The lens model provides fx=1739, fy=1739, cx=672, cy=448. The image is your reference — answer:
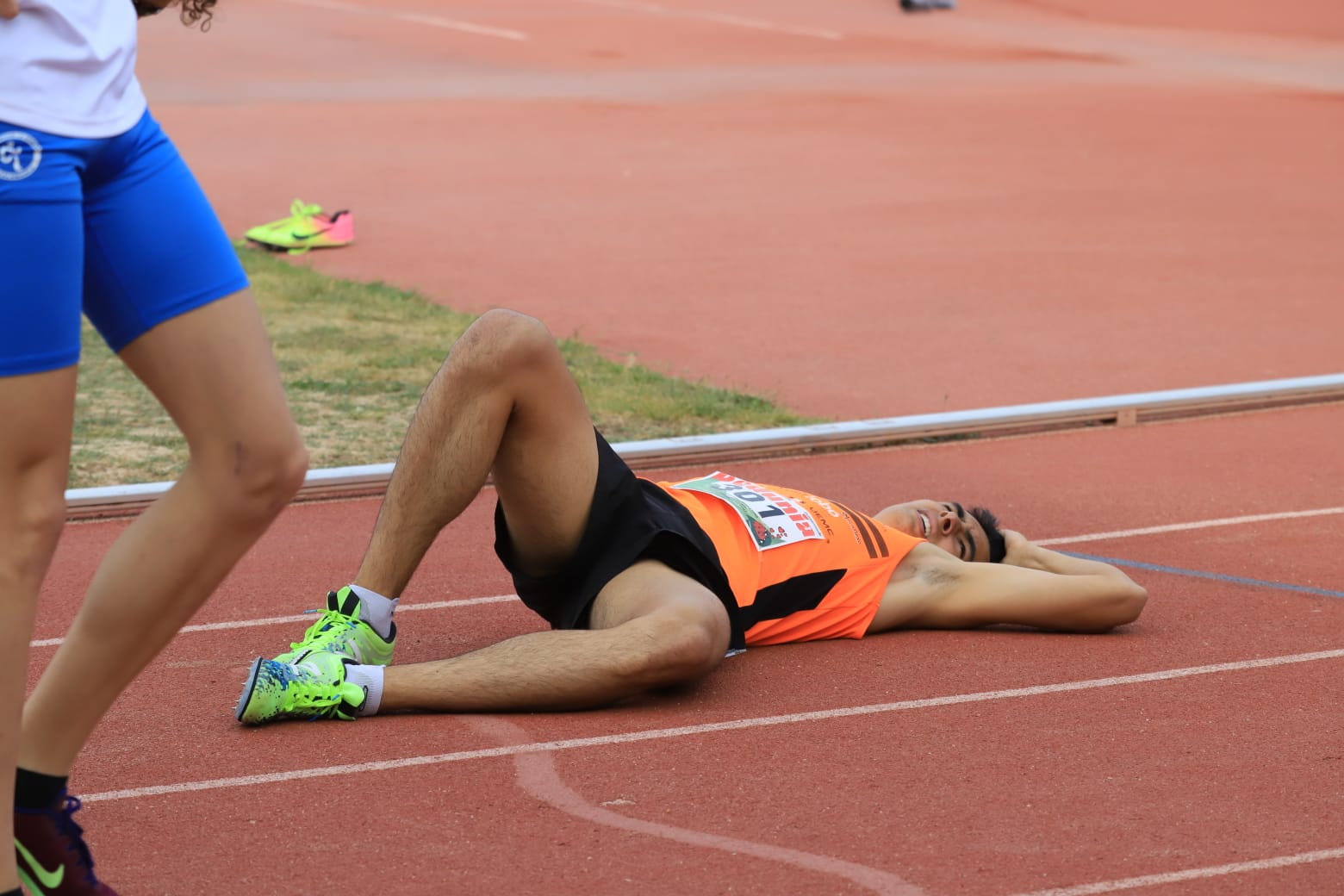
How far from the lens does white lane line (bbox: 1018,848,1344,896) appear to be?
288 cm

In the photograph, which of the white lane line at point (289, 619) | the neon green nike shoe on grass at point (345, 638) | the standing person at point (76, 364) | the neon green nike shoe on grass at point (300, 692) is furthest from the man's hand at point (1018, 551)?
the standing person at point (76, 364)

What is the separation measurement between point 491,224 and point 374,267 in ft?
5.16

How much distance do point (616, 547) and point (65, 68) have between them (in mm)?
1830

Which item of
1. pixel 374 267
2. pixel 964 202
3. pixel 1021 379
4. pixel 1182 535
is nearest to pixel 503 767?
pixel 1182 535

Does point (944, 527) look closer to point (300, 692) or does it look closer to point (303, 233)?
point (300, 692)

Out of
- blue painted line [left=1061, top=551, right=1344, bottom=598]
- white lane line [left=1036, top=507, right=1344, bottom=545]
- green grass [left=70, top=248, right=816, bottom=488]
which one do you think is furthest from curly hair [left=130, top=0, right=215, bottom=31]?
green grass [left=70, top=248, right=816, bottom=488]

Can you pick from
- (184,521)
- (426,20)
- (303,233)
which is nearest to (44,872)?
(184,521)

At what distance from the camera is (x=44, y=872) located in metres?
2.51

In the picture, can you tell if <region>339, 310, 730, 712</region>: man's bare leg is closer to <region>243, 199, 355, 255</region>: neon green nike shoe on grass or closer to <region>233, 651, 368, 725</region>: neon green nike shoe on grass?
<region>233, 651, 368, 725</region>: neon green nike shoe on grass

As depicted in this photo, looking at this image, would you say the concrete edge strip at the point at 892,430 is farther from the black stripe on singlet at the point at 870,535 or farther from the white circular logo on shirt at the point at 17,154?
the white circular logo on shirt at the point at 17,154

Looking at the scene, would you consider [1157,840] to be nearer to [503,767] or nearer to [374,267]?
[503,767]

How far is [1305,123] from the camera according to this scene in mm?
17016

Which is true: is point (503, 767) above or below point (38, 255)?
below

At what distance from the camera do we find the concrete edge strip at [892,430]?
5.74 meters
